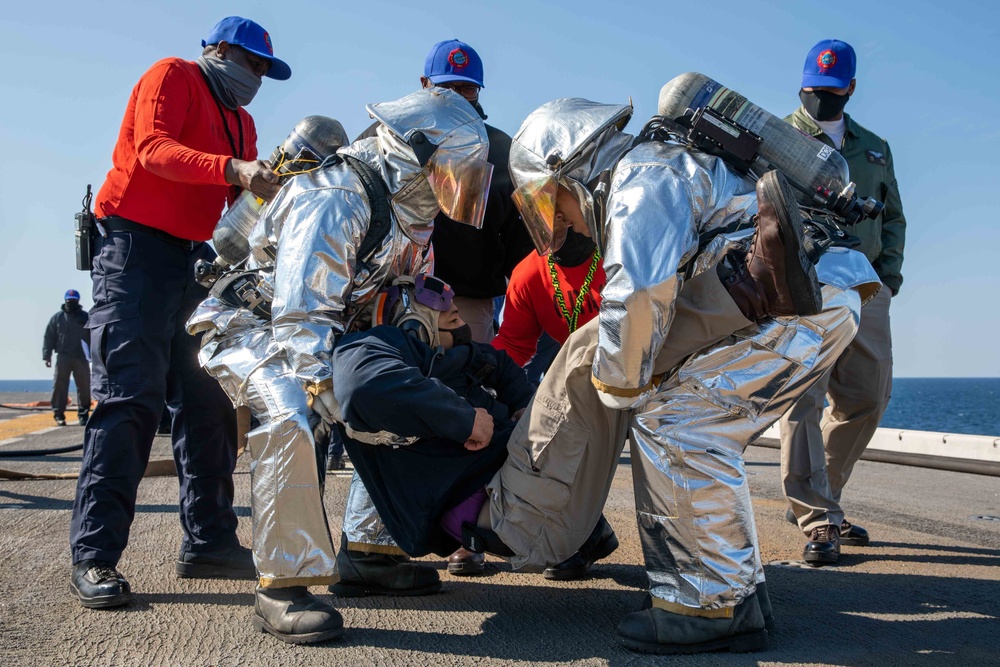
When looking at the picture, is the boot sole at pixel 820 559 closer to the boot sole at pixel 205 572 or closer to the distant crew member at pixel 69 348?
the boot sole at pixel 205 572

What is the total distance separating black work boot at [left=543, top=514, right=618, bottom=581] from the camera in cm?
355

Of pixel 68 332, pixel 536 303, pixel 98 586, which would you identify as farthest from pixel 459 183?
pixel 68 332

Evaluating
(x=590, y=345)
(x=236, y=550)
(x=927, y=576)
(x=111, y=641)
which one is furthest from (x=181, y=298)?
(x=927, y=576)

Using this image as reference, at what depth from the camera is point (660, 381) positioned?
2.87m

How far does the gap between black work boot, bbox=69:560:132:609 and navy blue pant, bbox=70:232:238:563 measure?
0.13 feet

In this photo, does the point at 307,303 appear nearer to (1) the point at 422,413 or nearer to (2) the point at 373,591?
(1) the point at 422,413

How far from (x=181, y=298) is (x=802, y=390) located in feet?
8.12

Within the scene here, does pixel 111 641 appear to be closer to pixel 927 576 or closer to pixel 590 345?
pixel 590 345

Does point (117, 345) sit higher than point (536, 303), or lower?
lower

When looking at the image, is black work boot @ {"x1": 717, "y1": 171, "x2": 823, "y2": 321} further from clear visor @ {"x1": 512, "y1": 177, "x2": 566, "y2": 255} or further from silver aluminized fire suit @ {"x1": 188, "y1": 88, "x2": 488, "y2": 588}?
silver aluminized fire suit @ {"x1": 188, "y1": 88, "x2": 488, "y2": 588}

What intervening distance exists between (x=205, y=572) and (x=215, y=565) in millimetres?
48

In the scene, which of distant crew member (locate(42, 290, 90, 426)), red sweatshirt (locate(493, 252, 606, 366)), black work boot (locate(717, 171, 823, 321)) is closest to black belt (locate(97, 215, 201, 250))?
red sweatshirt (locate(493, 252, 606, 366))

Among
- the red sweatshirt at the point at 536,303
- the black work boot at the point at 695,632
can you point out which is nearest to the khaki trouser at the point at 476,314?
the red sweatshirt at the point at 536,303

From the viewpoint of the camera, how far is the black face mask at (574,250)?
3787 millimetres
